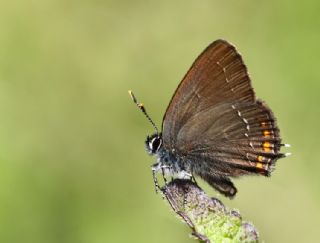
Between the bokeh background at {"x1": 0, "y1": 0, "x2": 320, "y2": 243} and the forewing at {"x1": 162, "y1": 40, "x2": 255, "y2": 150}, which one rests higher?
the bokeh background at {"x1": 0, "y1": 0, "x2": 320, "y2": 243}

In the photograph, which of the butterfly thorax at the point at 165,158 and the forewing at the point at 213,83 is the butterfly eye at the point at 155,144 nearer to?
the butterfly thorax at the point at 165,158

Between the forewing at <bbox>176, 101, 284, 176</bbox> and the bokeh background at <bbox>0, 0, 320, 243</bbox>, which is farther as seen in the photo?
the bokeh background at <bbox>0, 0, 320, 243</bbox>

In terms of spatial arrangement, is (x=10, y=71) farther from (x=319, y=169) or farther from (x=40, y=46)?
(x=319, y=169)

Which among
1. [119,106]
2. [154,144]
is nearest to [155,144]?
[154,144]

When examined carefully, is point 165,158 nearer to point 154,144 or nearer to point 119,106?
point 154,144

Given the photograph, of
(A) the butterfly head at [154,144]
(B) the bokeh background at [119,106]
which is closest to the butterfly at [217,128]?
(A) the butterfly head at [154,144]

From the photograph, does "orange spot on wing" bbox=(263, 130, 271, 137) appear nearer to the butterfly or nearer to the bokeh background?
the butterfly

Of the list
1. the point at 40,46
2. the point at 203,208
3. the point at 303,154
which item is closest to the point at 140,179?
the point at 303,154

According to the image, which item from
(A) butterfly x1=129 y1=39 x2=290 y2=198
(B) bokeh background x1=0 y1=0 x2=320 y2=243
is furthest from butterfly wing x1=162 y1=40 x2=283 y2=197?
(B) bokeh background x1=0 y1=0 x2=320 y2=243
